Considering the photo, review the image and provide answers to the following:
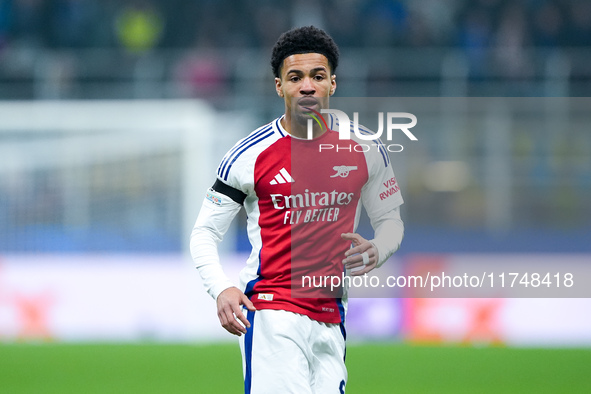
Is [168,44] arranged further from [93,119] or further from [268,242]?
[268,242]

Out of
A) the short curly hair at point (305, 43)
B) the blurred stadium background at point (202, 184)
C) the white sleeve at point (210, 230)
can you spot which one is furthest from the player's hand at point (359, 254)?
the blurred stadium background at point (202, 184)

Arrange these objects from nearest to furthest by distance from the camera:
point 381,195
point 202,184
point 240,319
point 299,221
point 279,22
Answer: point 240,319 → point 299,221 → point 381,195 → point 202,184 → point 279,22

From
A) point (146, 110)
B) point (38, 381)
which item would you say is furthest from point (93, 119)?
point (38, 381)

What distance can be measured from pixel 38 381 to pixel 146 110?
198 inches

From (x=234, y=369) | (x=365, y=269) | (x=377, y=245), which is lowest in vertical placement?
(x=234, y=369)

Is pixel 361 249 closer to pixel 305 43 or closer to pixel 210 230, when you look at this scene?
pixel 210 230

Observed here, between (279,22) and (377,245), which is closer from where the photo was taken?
(377,245)

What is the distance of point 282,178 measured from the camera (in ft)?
13.4

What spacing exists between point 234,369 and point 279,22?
7774 millimetres

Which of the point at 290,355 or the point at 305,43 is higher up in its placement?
the point at 305,43

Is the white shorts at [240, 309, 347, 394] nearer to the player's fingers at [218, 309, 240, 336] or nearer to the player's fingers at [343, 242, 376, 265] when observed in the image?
the player's fingers at [218, 309, 240, 336]

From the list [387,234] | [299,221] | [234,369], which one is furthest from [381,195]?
[234,369]

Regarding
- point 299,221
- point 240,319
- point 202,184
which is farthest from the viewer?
point 202,184

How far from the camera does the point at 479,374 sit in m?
9.46
